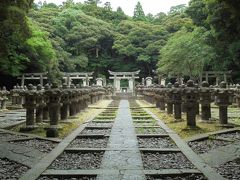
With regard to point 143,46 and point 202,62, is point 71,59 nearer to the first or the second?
point 143,46

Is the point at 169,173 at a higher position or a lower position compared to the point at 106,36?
lower

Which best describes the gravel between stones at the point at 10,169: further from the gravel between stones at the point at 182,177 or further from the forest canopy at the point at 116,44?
the forest canopy at the point at 116,44

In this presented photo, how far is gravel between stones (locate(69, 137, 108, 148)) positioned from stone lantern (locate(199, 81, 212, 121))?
14.3 ft

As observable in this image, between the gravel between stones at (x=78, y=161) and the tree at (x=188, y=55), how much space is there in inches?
1144

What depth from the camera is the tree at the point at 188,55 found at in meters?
35.6

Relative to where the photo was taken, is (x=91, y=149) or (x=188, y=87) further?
(x=188, y=87)

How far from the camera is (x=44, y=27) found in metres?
53.3


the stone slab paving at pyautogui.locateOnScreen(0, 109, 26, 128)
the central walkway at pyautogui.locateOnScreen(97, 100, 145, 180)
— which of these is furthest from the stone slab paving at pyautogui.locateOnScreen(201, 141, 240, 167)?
the stone slab paving at pyautogui.locateOnScreen(0, 109, 26, 128)

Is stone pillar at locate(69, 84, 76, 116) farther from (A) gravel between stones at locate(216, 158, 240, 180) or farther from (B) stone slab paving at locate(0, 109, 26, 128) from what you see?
(A) gravel between stones at locate(216, 158, 240, 180)

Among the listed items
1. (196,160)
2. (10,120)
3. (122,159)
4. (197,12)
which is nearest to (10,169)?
(122,159)

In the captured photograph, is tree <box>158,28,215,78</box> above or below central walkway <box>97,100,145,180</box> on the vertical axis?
above

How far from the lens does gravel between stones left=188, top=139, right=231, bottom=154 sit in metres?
7.65

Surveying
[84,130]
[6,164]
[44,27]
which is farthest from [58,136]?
[44,27]

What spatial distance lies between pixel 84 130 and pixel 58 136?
67.3 inches
